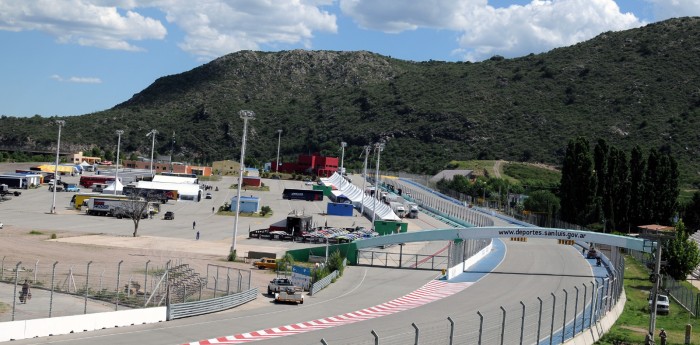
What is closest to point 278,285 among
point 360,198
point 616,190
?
point 616,190

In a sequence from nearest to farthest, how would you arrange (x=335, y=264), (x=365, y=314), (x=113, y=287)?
(x=113, y=287) < (x=365, y=314) < (x=335, y=264)

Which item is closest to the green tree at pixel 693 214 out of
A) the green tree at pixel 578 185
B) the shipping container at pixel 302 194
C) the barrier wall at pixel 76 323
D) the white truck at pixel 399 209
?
the green tree at pixel 578 185

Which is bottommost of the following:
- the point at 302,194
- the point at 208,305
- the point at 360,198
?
the point at 208,305

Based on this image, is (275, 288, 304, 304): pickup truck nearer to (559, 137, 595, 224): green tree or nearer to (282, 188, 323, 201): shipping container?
(559, 137, 595, 224): green tree

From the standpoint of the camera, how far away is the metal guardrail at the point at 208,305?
3675 centimetres

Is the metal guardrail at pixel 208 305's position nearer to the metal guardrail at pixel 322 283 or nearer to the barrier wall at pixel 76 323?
the barrier wall at pixel 76 323

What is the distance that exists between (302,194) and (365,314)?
8831cm

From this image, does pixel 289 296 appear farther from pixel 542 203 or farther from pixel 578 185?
pixel 542 203

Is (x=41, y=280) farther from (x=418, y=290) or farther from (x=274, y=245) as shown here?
(x=274, y=245)

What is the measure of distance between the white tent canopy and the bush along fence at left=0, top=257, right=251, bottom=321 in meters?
44.6

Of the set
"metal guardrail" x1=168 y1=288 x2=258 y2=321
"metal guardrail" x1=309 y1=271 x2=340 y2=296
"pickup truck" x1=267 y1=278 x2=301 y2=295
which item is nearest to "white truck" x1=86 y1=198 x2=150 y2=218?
"metal guardrail" x1=309 y1=271 x2=340 y2=296

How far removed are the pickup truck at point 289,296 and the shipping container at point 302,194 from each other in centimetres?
8415

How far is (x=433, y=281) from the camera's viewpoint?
183 ft

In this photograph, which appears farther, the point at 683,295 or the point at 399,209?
the point at 399,209
